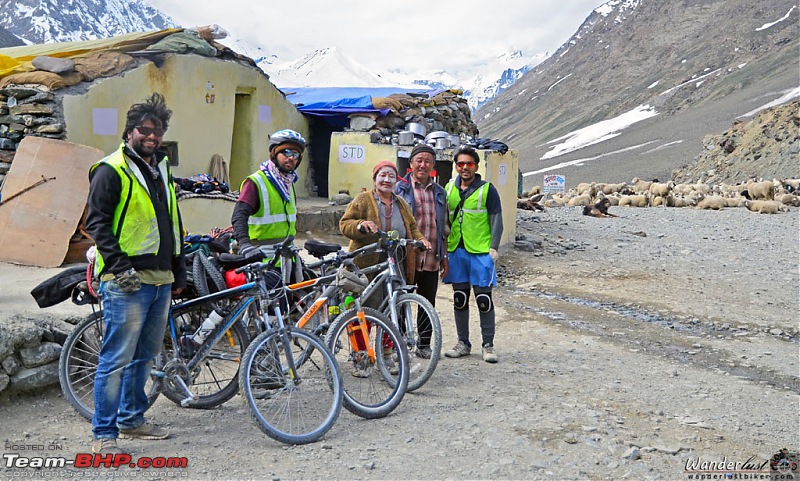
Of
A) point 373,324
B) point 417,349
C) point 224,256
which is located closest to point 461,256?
point 417,349

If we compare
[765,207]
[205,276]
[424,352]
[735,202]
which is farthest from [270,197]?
[735,202]

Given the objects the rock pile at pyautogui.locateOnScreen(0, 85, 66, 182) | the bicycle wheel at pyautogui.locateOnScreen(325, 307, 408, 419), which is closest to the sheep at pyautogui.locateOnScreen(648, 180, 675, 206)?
the rock pile at pyautogui.locateOnScreen(0, 85, 66, 182)

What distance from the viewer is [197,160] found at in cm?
1239

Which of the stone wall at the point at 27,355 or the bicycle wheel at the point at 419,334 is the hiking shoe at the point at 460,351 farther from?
the stone wall at the point at 27,355

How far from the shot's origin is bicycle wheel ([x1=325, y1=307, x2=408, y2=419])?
15.4ft

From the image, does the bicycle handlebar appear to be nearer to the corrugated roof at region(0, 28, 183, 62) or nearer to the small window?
the small window

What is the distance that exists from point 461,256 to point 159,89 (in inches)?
277

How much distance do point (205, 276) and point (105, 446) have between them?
1158 mm

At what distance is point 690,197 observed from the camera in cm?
2656

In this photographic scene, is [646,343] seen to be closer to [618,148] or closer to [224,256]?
[224,256]

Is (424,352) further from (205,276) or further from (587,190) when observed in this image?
(587,190)

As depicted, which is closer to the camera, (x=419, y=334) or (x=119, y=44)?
(x=419, y=334)

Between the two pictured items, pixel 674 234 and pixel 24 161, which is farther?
pixel 674 234

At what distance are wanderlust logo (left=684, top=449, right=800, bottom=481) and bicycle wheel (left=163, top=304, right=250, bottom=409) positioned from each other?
262 cm
